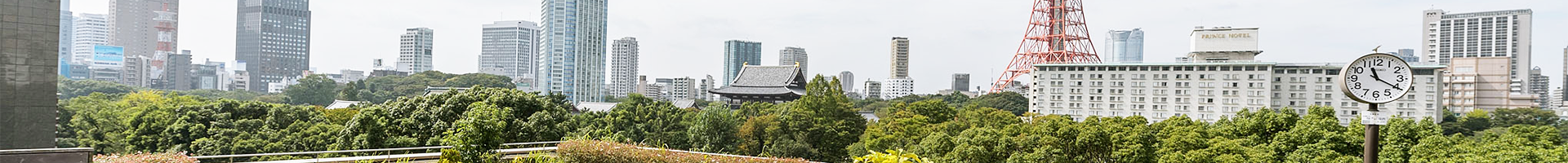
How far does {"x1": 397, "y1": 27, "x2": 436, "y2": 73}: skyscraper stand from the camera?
78750mm

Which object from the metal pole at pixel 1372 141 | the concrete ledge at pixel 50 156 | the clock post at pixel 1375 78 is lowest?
the concrete ledge at pixel 50 156

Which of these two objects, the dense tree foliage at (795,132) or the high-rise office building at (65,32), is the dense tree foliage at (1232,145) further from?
the high-rise office building at (65,32)

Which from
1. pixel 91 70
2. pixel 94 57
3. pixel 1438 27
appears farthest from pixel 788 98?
pixel 1438 27

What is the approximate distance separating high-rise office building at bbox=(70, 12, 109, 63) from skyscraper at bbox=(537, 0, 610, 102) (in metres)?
23.1

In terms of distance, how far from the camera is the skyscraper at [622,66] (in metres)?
71.9

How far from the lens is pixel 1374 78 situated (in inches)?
118

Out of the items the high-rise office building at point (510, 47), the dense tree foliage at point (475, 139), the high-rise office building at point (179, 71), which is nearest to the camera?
the dense tree foliage at point (475, 139)

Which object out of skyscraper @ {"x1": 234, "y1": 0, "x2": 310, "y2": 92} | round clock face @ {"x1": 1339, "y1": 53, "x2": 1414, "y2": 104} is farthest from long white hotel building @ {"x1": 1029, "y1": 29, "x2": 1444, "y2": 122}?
skyscraper @ {"x1": 234, "y1": 0, "x2": 310, "y2": 92}

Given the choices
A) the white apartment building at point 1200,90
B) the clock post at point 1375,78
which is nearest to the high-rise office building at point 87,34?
the white apartment building at point 1200,90

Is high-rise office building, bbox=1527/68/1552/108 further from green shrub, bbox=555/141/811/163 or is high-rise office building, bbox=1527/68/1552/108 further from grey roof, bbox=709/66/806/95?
green shrub, bbox=555/141/811/163

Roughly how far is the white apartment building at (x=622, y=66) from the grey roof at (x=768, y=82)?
135ft

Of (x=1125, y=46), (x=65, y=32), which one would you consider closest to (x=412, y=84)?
(x=65, y=32)

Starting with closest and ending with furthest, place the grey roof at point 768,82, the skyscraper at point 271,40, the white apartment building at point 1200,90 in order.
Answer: the white apartment building at point 1200,90
the grey roof at point 768,82
the skyscraper at point 271,40

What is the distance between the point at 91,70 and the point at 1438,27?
73.7 meters
